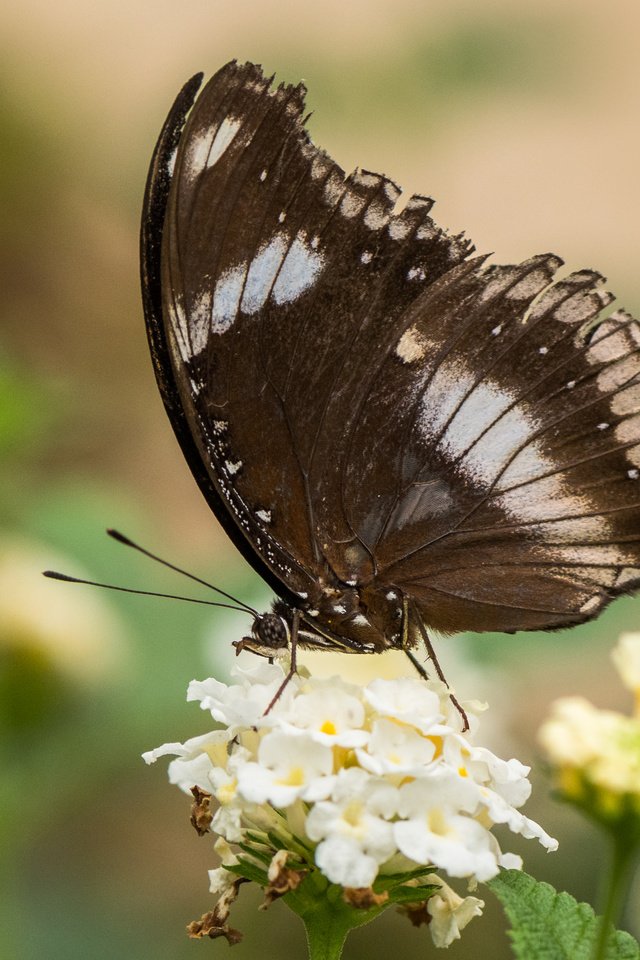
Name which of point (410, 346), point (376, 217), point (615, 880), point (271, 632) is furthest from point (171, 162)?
point (615, 880)

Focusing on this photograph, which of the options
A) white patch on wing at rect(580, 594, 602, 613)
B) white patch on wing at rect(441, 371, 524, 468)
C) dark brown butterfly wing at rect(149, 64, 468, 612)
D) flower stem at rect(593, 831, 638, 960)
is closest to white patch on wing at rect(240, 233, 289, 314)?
dark brown butterfly wing at rect(149, 64, 468, 612)

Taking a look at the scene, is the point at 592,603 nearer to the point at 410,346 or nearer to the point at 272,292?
the point at 410,346

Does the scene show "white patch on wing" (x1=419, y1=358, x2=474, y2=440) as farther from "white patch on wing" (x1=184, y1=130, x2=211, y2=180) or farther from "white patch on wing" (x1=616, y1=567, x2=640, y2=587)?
"white patch on wing" (x1=184, y1=130, x2=211, y2=180)

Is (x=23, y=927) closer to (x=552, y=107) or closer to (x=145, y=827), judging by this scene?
(x=145, y=827)

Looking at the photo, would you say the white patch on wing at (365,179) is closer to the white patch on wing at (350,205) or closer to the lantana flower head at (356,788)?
the white patch on wing at (350,205)

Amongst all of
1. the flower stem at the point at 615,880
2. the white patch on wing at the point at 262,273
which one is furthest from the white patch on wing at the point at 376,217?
the flower stem at the point at 615,880

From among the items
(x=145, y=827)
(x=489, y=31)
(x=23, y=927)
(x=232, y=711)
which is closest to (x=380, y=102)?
(x=489, y=31)
